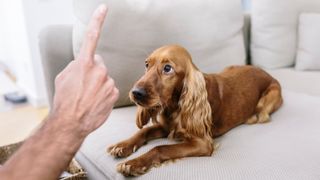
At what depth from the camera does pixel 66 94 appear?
846 millimetres

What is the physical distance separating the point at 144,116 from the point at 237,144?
0.34 meters

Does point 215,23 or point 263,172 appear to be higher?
point 215,23

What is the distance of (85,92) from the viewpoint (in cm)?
84

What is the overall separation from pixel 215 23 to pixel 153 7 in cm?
36

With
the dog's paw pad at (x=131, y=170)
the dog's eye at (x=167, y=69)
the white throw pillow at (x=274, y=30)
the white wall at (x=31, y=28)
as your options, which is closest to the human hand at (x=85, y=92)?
the dog's paw pad at (x=131, y=170)

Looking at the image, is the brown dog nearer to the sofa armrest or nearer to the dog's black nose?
the dog's black nose

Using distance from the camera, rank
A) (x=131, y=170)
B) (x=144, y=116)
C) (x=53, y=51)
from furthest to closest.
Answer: (x=53, y=51) → (x=144, y=116) → (x=131, y=170)

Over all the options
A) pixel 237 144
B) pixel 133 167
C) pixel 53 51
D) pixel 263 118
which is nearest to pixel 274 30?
pixel 263 118

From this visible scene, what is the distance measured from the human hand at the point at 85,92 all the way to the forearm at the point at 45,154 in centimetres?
2

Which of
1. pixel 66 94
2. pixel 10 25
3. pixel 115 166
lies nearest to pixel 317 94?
pixel 115 166

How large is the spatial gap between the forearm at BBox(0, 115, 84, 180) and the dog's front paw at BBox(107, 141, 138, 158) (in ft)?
1.38

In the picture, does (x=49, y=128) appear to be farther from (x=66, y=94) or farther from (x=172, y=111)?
(x=172, y=111)

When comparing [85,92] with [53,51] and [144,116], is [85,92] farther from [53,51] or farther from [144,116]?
[53,51]

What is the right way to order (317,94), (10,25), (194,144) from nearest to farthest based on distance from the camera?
(194,144) < (317,94) < (10,25)
